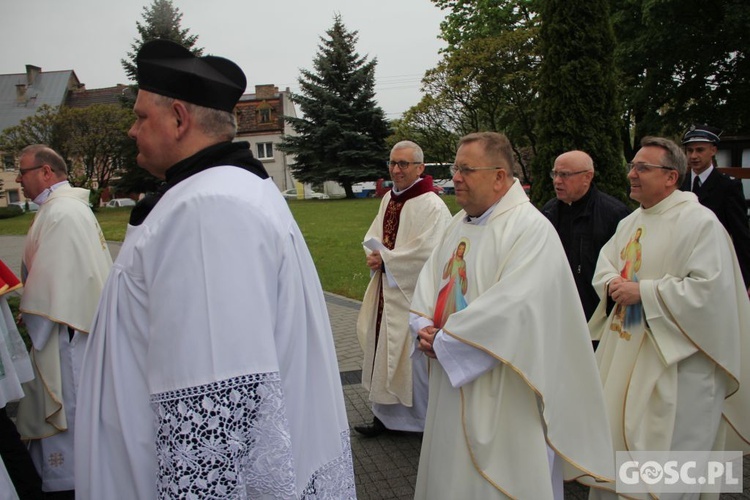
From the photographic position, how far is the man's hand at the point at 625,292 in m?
3.63

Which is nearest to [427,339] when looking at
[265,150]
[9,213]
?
[9,213]

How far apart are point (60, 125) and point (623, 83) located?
28.2m

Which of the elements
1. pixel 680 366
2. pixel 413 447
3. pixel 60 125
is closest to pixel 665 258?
pixel 680 366

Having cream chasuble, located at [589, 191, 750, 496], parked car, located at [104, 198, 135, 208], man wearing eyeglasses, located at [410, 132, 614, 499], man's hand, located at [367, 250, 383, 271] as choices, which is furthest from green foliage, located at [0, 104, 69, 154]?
cream chasuble, located at [589, 191, 750, 496]

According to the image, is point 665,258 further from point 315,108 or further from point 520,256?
point 315,108

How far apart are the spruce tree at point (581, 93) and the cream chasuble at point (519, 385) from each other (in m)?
6.54

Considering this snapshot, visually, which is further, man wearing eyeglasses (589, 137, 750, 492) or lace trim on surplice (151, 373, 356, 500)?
man wearing eyeglasses (589, 137, 750, 492)

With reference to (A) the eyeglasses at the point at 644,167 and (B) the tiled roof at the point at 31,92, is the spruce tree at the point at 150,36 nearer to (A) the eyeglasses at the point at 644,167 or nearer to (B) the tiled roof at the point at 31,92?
(B) the tiled roof at the point at 31,92

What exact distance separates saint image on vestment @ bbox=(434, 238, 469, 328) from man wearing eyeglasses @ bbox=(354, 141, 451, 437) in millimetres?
1555

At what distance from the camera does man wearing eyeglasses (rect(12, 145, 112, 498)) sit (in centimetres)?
382

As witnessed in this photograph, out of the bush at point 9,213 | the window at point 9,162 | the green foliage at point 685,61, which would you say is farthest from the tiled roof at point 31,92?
the green foliage at point 685,61

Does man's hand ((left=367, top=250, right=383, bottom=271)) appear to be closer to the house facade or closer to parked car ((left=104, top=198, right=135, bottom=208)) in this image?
parked car ((left=104, top=198, right=135, bottom=208))

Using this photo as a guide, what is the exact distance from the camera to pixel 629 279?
387cm

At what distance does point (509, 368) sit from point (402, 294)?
→ 215 cm
